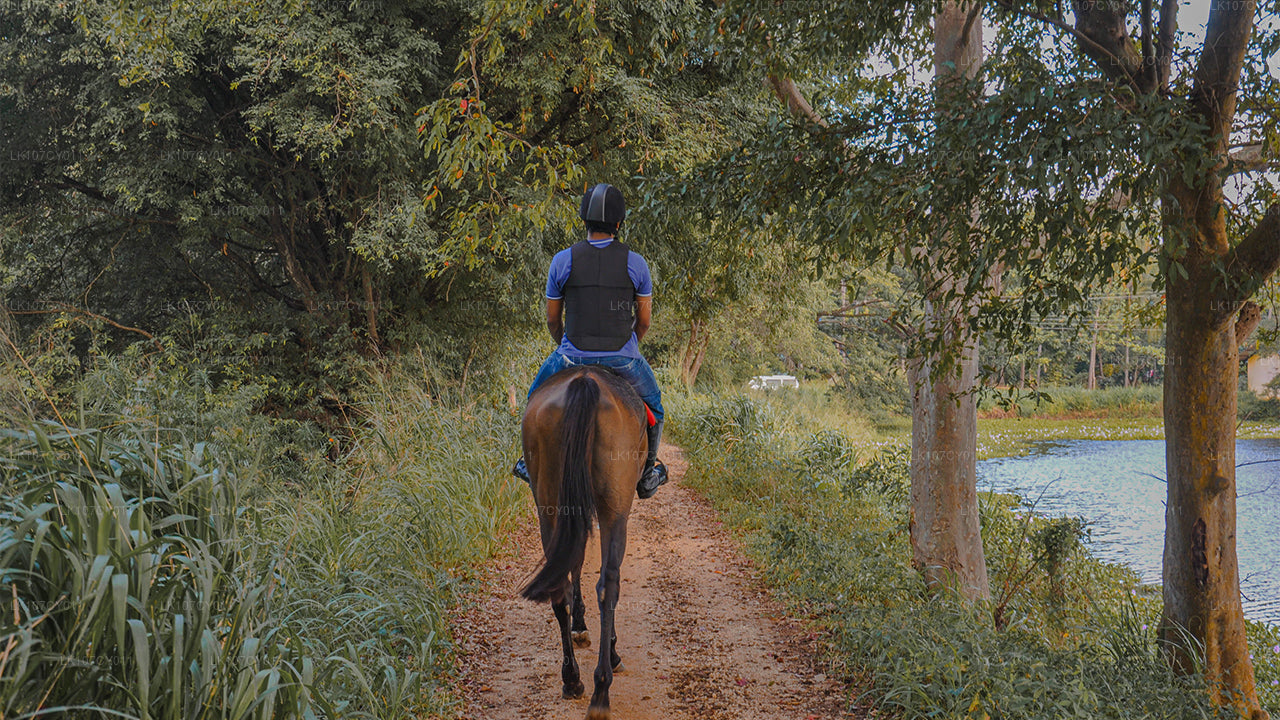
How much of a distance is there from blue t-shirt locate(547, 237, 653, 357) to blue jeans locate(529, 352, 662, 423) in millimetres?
31

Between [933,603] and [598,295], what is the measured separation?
10.7 feet

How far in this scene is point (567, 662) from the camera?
450cm

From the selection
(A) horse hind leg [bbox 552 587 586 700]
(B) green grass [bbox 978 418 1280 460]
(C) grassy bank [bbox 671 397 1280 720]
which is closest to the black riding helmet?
Answer: (A) horse hind leg [bbox 552 587 586 700]

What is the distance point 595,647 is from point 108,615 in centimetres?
344

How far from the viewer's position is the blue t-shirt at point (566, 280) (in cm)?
470

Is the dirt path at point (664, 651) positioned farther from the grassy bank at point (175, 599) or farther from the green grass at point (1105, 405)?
the green grass at point (1105, 405)

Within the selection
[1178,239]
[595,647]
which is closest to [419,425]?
[595,647]

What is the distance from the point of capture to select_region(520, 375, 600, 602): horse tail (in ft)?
14.1

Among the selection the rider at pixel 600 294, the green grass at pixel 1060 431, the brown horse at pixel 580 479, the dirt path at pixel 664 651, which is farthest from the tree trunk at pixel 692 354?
the brown horse at pixel 580 479

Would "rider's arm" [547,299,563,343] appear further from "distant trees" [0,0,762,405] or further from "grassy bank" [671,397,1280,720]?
"grassy bank" [671,397,1280,720]

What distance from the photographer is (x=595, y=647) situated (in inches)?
207

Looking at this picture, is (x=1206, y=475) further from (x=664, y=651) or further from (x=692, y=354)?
(x=692, y=354)

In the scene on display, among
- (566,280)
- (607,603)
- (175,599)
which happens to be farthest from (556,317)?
(175,599)

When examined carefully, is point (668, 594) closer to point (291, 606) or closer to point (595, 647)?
point (595, 647)
